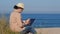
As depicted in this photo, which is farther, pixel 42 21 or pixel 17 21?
pixel 42 21

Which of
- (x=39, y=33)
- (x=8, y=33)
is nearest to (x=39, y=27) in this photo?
(x=39, y=33)

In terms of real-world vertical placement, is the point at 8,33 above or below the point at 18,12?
below

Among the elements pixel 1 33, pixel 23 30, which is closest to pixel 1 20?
pixel 1 33

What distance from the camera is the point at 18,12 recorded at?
8.66 meters

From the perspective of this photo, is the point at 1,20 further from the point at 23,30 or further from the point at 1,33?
the point at 23,30

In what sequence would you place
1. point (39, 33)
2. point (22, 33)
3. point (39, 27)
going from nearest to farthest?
point (22, 33), point (39, 33), point (39, 27)

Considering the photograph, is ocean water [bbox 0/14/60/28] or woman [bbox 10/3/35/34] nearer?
woman [bbox 10/3/35/34]

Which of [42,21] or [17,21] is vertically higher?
[42,21]

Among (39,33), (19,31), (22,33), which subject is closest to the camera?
(22,33)

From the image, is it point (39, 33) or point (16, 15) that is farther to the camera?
point (39, 33)

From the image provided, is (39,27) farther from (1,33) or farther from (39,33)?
(1,33)

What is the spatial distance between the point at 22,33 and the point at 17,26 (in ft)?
2.02

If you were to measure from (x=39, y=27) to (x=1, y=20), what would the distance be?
155 centimetres

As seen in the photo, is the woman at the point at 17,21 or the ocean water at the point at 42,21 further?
the ocean water at the point at 42,21
